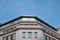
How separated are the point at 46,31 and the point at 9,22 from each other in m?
11.8

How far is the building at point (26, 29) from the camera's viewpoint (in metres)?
49.8

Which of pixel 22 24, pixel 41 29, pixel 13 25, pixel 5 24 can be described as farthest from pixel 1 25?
pixel 41 29

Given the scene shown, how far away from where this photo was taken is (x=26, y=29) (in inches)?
1970

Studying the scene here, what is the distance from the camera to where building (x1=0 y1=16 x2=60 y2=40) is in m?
49.8

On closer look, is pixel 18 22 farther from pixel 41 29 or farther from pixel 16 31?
pixel 41 29

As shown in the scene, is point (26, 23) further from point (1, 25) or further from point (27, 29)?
point (1, 25)

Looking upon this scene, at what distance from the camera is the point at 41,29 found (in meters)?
50.5

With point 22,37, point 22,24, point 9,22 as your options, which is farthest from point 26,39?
point 9,22

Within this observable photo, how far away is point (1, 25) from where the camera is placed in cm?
5622

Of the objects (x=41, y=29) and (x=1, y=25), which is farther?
(x=1, y=25)

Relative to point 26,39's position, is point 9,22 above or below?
above

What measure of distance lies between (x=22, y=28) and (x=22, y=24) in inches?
51.0

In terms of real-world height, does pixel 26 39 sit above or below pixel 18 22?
below

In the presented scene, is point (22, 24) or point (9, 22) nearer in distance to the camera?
point (22, 24)
